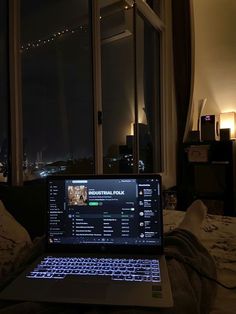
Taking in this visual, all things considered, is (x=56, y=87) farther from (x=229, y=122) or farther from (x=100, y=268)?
(x=229, y=122)

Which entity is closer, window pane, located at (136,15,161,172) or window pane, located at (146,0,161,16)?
window pane, located at (136,15,161,172)

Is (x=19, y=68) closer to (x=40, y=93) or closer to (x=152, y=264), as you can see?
(x=40, y=93)

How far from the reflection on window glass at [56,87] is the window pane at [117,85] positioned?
21 centimetres

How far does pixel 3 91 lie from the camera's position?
158cm

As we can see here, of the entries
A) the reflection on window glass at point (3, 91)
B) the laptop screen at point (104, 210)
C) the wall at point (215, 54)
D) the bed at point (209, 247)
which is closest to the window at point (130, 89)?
the wall at point (215, 54)

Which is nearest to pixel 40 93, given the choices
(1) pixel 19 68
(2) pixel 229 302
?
(1) pixel 19 68

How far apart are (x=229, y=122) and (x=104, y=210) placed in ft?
9.09

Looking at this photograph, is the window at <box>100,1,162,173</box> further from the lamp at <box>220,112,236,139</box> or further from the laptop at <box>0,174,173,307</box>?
the laptop at <box>0,174,173,307</box>

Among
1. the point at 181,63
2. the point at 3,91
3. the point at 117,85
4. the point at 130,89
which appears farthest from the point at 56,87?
the point at 181,63

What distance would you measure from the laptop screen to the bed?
0.37 ft

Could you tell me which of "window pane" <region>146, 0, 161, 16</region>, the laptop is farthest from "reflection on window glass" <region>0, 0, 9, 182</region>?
"window pane" <region>146, 0, 161, 16</region>

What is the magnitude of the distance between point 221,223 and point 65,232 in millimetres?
861

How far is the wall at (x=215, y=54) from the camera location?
337 cm

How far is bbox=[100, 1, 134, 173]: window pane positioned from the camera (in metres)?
2.47
